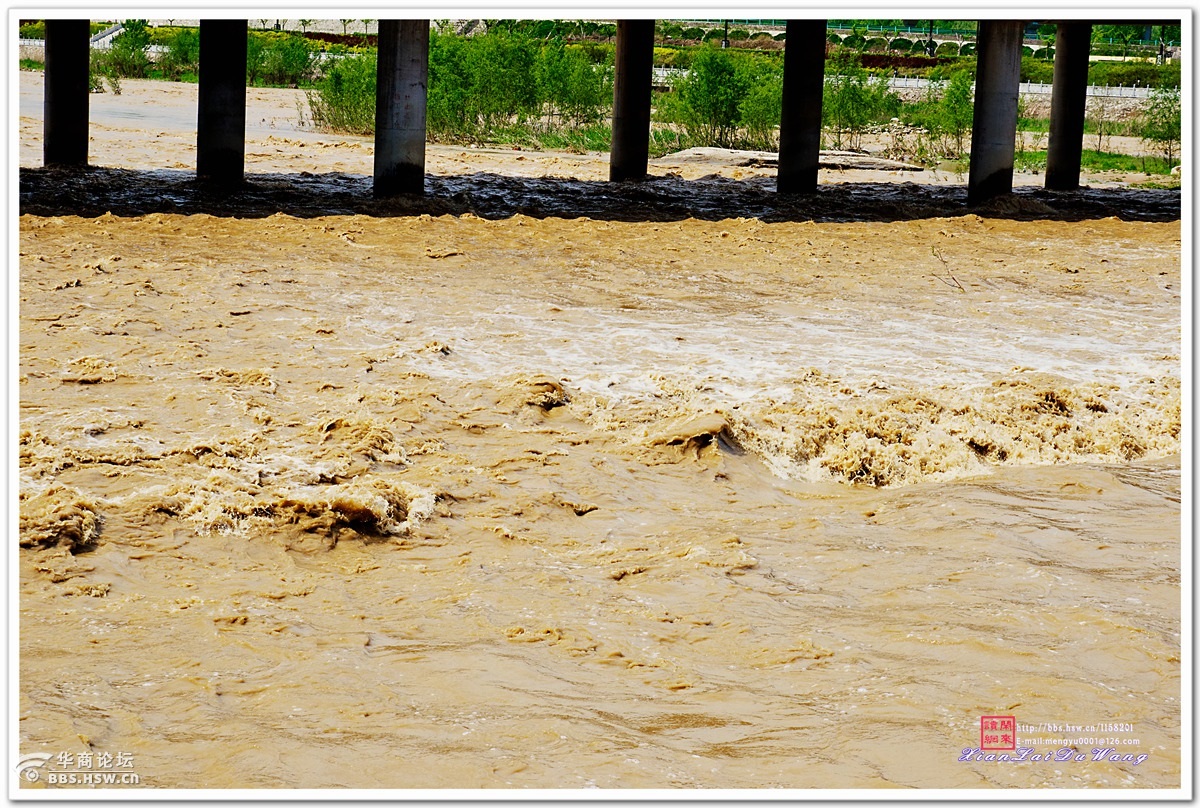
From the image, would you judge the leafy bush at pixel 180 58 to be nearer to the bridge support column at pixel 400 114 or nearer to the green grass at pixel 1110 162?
the green grass at pixel 1110 162

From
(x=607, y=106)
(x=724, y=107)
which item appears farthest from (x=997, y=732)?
(x=607, y=106)

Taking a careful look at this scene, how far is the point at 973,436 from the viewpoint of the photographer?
881 cm

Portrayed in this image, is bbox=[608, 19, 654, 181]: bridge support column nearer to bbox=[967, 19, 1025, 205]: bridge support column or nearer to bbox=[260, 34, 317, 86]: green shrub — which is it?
bbox=[967, 19, 1025, 205]: bridge support column

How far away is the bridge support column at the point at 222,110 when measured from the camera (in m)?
20.0

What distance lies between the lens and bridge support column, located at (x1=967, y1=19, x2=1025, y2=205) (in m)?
20.8

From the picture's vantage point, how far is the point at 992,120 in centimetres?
2114

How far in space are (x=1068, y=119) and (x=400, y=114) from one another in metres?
13.9

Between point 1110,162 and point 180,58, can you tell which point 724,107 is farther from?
point 180,58

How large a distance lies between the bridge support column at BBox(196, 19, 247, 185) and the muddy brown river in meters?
5.89

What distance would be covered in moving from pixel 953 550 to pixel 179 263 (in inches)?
358

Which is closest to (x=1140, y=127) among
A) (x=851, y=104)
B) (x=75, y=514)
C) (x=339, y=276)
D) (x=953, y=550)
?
(x=851, y=104)

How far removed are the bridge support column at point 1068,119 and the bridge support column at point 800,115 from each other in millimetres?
5452

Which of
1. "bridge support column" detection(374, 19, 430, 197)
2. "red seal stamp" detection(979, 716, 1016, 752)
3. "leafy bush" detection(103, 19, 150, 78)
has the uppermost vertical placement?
"leafy bush" detection(103, 19, 150, 78)

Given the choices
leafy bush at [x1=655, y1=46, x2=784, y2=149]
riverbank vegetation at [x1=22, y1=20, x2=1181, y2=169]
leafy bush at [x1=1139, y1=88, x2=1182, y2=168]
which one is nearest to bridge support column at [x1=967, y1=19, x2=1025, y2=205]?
riverbank vegetation at [x1=22, y1=20, x2=1181, y2=169]
